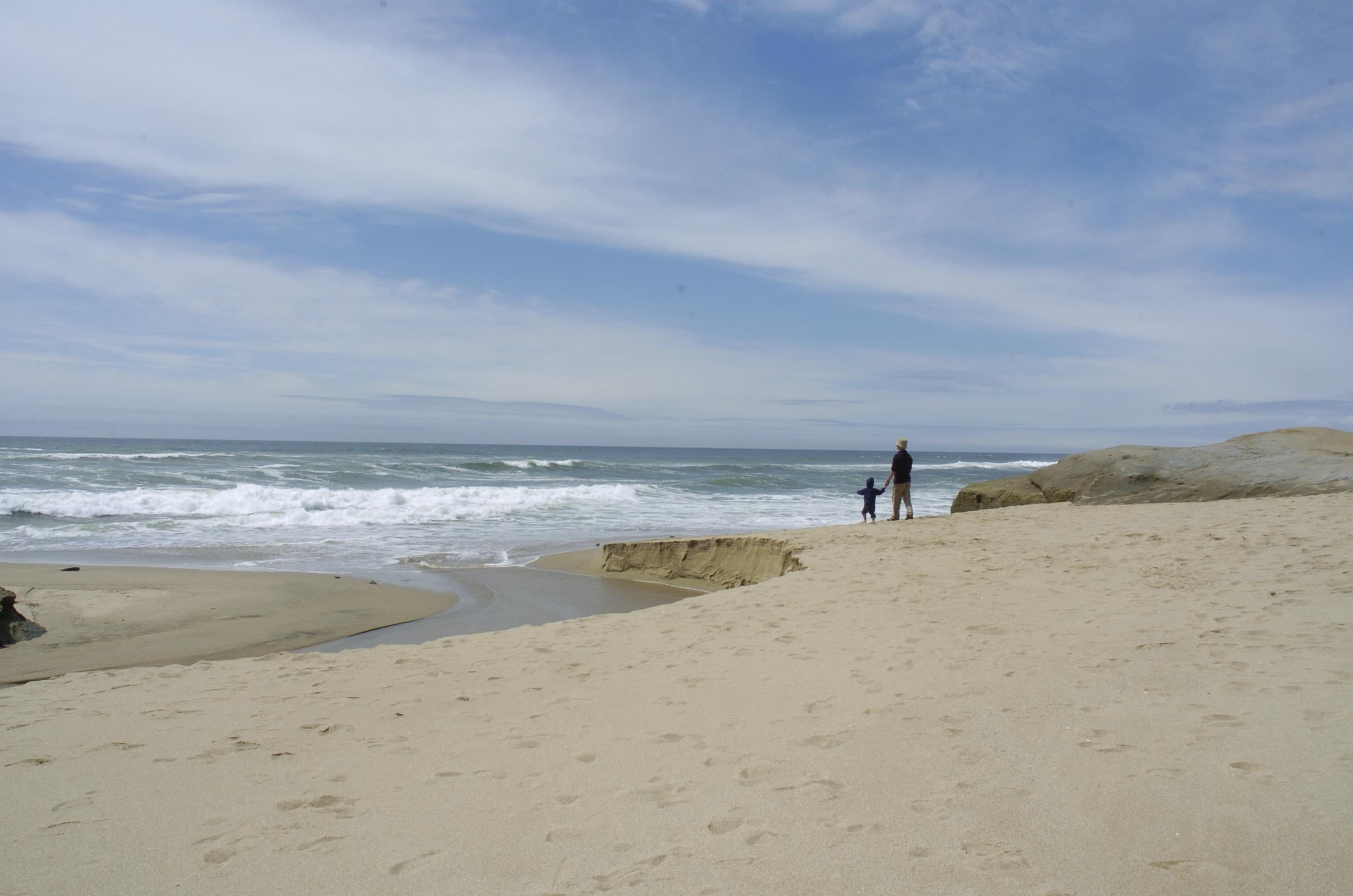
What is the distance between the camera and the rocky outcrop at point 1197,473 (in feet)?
38.8

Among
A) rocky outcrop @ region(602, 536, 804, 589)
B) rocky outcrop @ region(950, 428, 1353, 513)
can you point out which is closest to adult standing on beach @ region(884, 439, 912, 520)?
rocky outcrop @ region(950, 428, 1353, 513)

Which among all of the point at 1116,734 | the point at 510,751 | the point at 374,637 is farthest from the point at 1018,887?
the point at 374,637

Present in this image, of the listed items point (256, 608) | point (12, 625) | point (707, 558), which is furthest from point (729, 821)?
point (707, 558)

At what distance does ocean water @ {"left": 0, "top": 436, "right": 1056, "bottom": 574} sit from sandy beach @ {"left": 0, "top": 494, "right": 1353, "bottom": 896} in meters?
7.39

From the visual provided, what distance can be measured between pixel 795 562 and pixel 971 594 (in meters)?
2.90

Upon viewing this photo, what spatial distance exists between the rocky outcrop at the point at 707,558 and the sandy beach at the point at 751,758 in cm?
403

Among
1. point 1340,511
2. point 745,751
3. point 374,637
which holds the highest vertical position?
point 1340,511

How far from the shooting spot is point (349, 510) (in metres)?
19.3

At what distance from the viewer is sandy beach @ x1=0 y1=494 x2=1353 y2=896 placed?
99.7 inches

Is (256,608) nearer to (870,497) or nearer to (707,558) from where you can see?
(707,558)

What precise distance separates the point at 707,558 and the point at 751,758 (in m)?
7.54

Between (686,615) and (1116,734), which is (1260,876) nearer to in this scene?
(1116,734)

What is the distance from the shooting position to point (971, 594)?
6.46 meters

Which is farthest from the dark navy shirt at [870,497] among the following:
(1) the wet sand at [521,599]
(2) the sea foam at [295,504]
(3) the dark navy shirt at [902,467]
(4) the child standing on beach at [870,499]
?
(2) the sea foam at [295,504]
